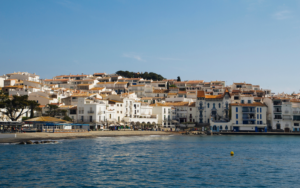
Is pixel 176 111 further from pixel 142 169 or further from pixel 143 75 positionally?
pixel 142 169

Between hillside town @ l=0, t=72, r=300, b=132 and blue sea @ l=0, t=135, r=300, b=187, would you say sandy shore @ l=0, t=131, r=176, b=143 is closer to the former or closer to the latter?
hillside town @ l=0, t=72, r=300, b=132

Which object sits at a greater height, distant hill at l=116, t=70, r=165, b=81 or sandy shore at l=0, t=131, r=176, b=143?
distant hill at l=116, t=70, r=165, b=81

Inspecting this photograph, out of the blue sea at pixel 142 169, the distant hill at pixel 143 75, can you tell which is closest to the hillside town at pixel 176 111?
the blue sea at pixel 142 169

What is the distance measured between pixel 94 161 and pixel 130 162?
3841 millimetres

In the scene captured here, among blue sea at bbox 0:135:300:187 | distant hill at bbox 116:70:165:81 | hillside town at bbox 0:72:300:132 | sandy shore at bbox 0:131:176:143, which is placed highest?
distant hill at bbox 116:70:165:81

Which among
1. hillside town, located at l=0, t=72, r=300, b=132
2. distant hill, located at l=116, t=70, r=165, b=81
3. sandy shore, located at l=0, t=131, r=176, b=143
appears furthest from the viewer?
distant hill, located at l=116, t=70, r=165, b=81

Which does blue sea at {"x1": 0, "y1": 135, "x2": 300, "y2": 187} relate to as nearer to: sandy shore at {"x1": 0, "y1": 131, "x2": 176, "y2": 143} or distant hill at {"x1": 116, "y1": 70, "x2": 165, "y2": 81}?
sandy shore at {"x1": 0, "y1": 131, "x2": 176, "y2": 143}

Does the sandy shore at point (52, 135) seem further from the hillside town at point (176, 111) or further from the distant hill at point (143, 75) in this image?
the distant hill at point (143, 75)

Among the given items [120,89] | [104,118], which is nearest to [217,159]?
[104,118]

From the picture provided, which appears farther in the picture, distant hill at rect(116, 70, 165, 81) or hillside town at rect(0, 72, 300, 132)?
distant hill at rect(116, 70, 165, 81)

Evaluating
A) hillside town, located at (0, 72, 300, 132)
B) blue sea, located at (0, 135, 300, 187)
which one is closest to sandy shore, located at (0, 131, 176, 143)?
hillside town, located at (0, 72, 300, 132)

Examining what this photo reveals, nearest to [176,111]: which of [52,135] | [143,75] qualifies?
[52,135]

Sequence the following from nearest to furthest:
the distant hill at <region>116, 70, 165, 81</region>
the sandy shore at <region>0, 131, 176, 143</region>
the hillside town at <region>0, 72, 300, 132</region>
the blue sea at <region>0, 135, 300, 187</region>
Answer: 1. the blue sea at <region>0, 135, 300, 187</region>
2. the sandy shore at <region>0, 131, 176, 143</region>
3. the hillside town at <region>0, 72, 300, 132</region>
4. the distant hill at <region>116, 70, 165, 81</region>

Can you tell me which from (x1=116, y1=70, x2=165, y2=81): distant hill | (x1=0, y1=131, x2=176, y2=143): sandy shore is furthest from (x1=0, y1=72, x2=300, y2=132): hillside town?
(x1=116, y1=70, x2=165, y2=81): distant hill
